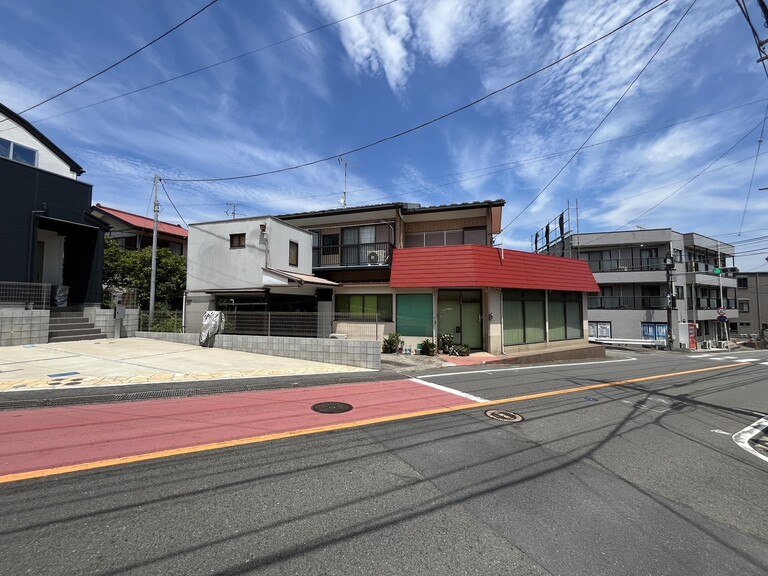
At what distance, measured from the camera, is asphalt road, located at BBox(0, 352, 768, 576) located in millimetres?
2514

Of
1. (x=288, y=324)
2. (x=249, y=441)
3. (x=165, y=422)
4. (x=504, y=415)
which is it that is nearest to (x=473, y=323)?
(x=288, y=324)

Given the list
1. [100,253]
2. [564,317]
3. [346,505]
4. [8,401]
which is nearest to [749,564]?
Result: [346,505]

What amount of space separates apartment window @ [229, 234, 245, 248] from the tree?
19.2ft

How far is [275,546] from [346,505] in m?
0.76

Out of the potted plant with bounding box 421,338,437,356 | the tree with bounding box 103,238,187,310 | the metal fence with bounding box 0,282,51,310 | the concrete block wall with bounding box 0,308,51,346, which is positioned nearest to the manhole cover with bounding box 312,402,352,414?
the potted plant with bounding box 421,338,437,356

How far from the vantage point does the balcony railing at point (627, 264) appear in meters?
32.0

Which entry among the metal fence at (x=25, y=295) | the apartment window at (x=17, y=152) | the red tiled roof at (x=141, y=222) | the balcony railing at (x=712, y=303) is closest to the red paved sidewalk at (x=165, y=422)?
the metal fence at (x=25, y=295)

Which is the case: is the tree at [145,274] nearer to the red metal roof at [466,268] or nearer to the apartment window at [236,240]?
the apartment window at [236,240]

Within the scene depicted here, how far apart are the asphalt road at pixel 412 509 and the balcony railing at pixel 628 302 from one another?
31.7 meters

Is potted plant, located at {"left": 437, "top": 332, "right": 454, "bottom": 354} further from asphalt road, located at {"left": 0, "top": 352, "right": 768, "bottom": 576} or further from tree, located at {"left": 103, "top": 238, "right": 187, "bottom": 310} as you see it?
tree, located at {"left": 103, "top": 238, "right": 187, "bottom": 310}

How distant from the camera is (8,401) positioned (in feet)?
19.7


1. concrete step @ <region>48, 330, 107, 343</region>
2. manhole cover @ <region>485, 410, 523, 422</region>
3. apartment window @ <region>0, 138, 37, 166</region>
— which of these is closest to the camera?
manhole cover @ <region>485, 410, 523, 422</region>

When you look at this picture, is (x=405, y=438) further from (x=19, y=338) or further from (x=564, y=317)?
(x=564, y=317)

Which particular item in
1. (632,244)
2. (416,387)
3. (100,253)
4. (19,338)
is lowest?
(416,387)
